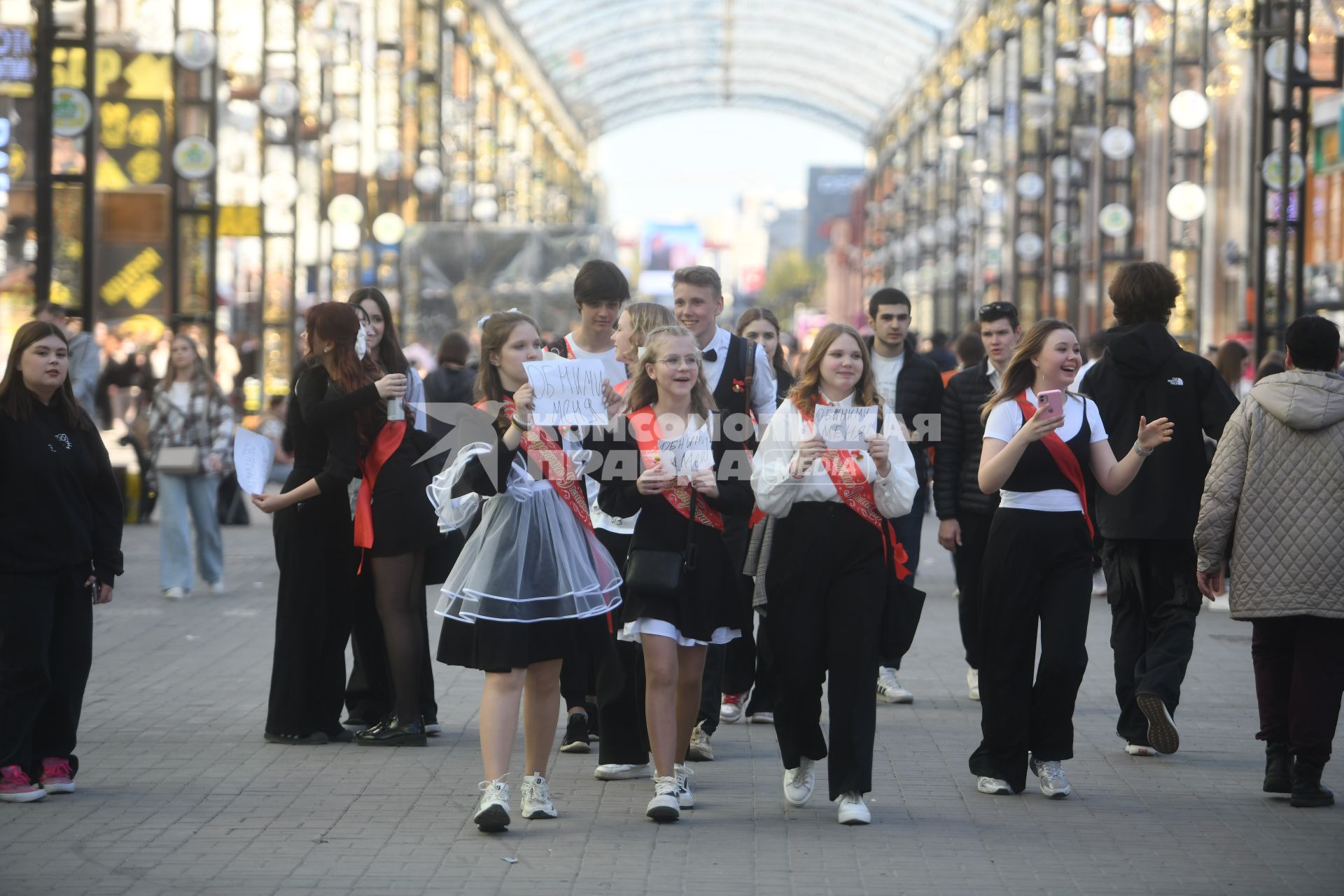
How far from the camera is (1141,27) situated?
29.8 metres

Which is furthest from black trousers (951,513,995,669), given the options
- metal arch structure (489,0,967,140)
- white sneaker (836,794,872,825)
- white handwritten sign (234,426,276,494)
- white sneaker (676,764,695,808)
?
metal arch structure (489,0,967,140)

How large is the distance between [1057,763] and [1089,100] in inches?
1108

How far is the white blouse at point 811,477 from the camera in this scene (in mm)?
6168

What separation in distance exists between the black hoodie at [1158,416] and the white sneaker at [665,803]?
7.73 feet

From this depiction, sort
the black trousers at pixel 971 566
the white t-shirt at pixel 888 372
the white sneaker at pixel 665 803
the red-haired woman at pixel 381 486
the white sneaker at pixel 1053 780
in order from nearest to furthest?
the white sneaker at pixel 665 803 → the white sneaker at pixel 1053 780 → the red-haired woman at pixel 381 486 → the black trousers at pixel 971 566 → the white t-shirt at pixel 888 372

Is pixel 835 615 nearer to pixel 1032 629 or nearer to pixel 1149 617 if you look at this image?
pixel 1032 629

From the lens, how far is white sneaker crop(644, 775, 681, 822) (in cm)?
629

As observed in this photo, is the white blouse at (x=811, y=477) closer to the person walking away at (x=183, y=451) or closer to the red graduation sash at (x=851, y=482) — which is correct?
the red graduation sash at (x=851, y=482)

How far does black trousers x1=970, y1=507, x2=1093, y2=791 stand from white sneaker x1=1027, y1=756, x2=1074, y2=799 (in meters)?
0.05

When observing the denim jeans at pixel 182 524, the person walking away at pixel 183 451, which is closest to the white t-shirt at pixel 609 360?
the person walking away at pixel 183 451

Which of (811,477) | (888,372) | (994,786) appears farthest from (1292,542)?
(888,372)

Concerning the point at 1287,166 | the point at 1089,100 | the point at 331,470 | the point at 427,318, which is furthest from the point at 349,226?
the point at 331,470

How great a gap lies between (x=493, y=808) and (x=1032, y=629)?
83.0 inches

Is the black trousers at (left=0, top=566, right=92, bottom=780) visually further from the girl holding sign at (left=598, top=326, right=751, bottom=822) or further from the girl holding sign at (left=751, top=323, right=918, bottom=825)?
the girl holding sign at (left=751, top=323, right=918, bottom=825)
